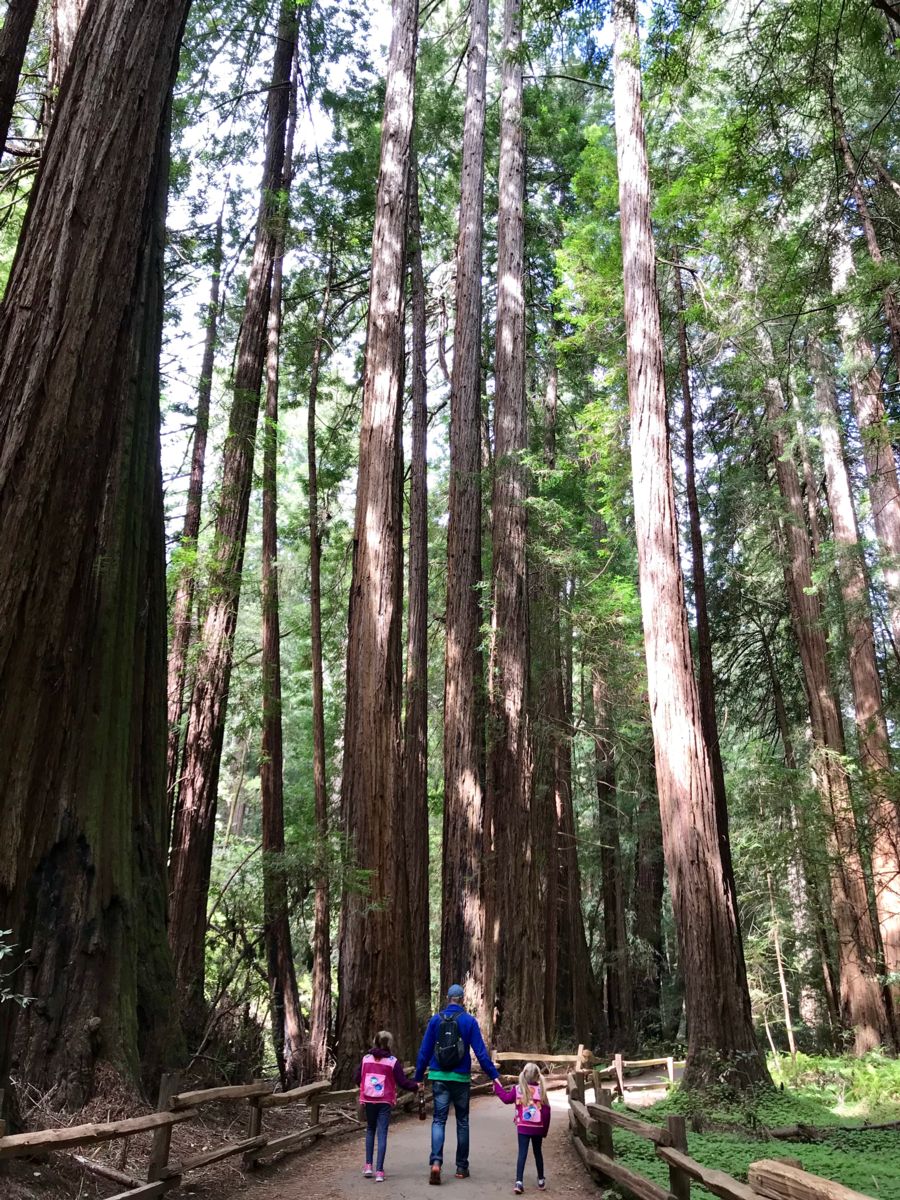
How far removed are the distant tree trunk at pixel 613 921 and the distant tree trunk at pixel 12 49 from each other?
59.7ft

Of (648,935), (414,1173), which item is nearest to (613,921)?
(648,935)

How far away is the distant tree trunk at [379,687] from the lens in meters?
9.66

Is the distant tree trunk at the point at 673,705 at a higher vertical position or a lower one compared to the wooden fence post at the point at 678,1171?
higher

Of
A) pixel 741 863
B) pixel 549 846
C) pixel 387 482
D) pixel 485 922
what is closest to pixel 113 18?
pixel 387 482

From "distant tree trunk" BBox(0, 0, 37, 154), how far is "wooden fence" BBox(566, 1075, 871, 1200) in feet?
27.2

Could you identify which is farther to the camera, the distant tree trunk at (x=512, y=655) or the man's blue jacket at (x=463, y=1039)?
the distant tree trunk at (x=512, y=655)

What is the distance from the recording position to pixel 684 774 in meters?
A: 10.1

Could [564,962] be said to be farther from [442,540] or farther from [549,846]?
[442,540]

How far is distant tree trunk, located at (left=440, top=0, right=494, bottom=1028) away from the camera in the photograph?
13.9m

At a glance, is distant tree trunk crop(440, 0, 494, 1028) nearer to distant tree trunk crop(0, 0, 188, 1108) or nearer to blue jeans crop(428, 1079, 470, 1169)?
blue jeans crop(428, 1079, 470, 1169)

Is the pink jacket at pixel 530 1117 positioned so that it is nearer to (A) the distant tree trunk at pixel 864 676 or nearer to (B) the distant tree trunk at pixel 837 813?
(A) the distant tree trunk at pixel 864 676

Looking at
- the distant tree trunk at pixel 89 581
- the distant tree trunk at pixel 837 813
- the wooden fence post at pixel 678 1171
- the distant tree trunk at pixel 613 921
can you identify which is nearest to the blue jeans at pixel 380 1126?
the distant tree trunk at pixel 89 581

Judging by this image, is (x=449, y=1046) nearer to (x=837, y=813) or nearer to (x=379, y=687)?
(x=379, y=687)

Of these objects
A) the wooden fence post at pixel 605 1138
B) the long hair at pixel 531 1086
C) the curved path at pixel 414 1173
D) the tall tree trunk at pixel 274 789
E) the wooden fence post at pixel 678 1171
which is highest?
the tall tree trunk at pixel 274 789
